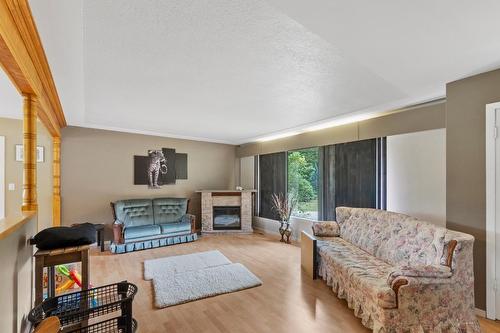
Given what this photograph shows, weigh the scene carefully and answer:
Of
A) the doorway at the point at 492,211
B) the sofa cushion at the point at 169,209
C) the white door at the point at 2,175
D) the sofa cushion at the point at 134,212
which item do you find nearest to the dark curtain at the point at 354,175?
the doorway at the point at 492,211

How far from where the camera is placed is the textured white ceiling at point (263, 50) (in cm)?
157

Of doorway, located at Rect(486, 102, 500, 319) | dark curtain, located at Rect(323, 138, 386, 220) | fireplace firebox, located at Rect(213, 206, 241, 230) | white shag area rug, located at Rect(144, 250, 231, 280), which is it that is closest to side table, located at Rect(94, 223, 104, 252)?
white shag area rug, located at Rect(144, 250, 231, 280)

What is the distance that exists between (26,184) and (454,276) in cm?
372

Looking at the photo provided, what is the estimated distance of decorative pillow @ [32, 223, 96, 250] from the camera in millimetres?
1936

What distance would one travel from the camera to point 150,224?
545cm

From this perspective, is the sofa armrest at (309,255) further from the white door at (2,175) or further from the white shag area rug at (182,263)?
the white door at (2,175)

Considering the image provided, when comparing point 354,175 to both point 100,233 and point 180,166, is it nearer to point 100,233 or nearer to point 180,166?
point 180,166

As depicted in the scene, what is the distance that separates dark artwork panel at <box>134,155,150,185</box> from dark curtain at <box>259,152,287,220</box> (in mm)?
2914

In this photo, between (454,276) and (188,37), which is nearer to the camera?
(188,37)

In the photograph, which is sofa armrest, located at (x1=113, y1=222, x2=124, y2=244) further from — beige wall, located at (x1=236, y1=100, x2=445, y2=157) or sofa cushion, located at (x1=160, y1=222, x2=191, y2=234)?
→ beige wall, located at (x1=236, y1=100, x2=445, y2=157)

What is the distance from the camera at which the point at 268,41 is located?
192cm

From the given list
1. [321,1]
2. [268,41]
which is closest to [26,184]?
[268,41]

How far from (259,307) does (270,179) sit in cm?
396

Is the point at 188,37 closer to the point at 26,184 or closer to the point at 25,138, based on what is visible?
the point at 25,138
